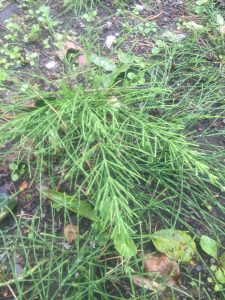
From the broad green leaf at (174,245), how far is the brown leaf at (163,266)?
0.08 ft

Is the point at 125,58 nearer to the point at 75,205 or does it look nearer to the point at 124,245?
the point at 75,205

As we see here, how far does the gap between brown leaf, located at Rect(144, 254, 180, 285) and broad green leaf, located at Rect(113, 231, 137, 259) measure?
9 cm

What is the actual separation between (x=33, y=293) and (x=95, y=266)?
0.22 meters

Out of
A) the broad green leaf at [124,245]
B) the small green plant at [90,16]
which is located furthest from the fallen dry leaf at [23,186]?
the small green plant at [90,16]

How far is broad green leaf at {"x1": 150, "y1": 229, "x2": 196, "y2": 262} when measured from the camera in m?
1.46

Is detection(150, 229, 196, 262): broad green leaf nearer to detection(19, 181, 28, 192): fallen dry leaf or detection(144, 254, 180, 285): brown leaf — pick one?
detection(144, 254, 180, 285): brown leaf

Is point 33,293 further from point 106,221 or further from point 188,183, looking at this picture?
point 188,183

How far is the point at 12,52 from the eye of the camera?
2027 mm

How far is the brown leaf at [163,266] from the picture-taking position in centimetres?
142

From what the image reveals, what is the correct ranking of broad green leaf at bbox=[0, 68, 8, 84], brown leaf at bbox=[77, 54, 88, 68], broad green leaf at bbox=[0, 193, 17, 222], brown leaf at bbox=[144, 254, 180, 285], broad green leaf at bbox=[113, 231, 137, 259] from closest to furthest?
broad green leaf at bbox=[113, 231, 137, 259], brown leaf at bbox=[144, 254, 180, 285], broad green leaf at bbox=[0, 193, 17, 222], broad green leaf at bbox=[0, 68, 8, 84], brown leaf at bbox=[77, 54, 88, 68]

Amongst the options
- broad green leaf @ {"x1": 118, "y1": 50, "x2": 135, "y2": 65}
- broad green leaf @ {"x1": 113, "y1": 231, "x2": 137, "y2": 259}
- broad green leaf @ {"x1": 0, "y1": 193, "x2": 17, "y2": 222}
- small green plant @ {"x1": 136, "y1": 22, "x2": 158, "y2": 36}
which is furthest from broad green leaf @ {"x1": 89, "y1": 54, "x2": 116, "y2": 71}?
broad green leaf @ {"x1": 113, "y1": 231, "x2": 137, "y2": 259}

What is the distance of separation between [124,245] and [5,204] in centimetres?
50

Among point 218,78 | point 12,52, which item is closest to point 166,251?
point 218,78

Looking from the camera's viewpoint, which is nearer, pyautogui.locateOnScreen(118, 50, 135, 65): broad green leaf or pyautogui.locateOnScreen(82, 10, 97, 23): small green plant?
pyautogui.locateOnScreen(118, 50, 135, 65): broad green leaf
